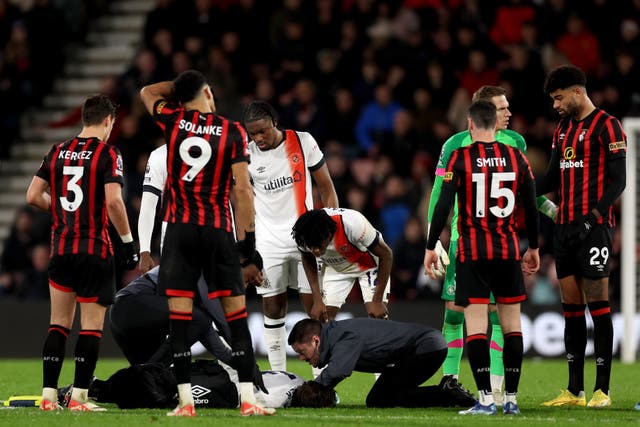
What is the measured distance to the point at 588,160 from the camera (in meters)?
8.99

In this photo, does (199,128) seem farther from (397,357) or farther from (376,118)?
(376,118)

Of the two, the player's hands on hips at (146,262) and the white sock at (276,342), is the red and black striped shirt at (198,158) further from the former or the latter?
the white sock at (276,342)

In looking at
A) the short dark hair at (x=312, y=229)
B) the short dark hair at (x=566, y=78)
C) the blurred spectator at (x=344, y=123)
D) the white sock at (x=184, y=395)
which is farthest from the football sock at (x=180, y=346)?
the blurred spectator at (x=344, y=123)

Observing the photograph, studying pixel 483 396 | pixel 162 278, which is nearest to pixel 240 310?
pixel 162 278

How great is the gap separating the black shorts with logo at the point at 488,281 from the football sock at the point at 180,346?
1.73 metres

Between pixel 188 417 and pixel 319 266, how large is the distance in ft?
8.30

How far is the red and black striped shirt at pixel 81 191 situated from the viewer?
27.8 feet

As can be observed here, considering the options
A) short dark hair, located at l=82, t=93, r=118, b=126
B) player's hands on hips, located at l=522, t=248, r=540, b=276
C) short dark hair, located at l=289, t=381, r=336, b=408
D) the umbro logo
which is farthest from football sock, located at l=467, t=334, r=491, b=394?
short dark hair, located at l=82, t=93, r=118, b=126

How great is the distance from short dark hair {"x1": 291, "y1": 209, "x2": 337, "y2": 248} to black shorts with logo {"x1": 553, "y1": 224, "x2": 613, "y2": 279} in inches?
64.8

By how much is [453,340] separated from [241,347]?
208 centimetres

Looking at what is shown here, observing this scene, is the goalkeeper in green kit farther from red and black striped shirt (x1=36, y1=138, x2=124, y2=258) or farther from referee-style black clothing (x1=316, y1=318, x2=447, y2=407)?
red and black striped shirt (x1=36, y1=138, x2=124, y2=258)

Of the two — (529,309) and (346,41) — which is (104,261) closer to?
(529,309)

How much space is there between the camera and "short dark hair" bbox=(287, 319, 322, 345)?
859 cm

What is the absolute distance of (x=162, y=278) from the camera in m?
7.95
